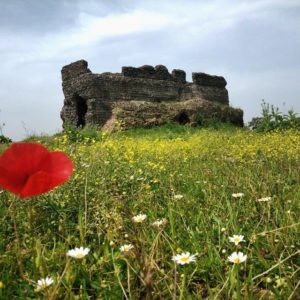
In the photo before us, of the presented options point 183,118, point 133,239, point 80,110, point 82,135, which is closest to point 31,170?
point 133,239

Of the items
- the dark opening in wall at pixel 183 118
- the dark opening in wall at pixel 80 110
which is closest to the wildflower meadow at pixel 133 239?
the dark opening in wall at pixel 183 118

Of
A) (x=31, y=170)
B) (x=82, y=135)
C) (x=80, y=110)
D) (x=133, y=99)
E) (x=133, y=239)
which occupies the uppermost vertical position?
(x=133, y=99)

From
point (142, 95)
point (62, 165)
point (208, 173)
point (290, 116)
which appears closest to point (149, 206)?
point (208, 173)

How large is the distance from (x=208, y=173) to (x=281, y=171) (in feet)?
2.27

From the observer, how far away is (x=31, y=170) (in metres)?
1.08

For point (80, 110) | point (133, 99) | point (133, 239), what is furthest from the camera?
point (80, 110)

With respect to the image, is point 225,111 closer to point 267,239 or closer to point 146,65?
point 146,65

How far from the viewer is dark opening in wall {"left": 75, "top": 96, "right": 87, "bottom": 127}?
1699 cm

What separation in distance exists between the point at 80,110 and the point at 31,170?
1661 centimetres

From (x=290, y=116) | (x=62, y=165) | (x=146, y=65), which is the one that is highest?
(x=146, y=65)

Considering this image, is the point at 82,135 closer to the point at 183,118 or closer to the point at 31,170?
the point at 183,118

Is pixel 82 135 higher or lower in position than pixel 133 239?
lower

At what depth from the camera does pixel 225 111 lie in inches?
729

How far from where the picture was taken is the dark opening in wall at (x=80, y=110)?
1699 cm
